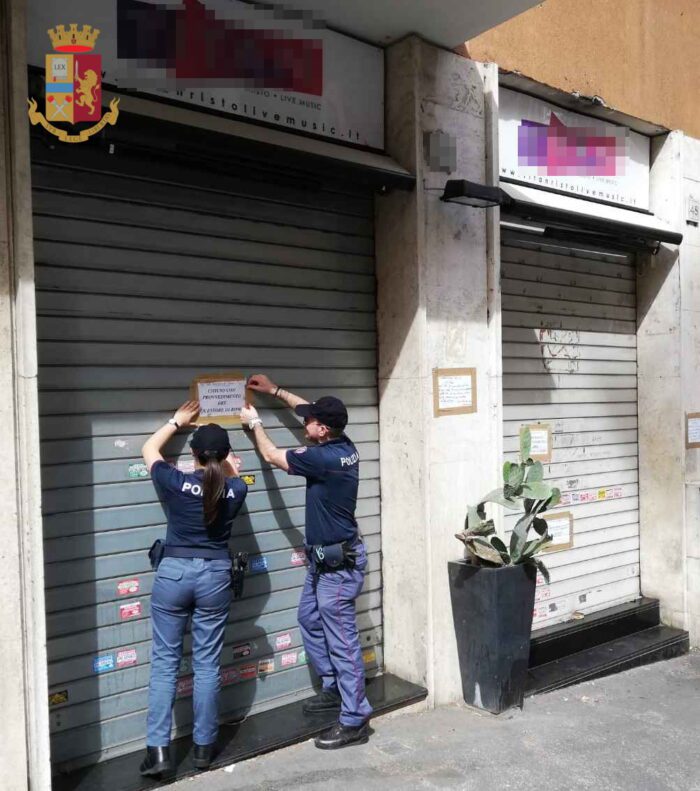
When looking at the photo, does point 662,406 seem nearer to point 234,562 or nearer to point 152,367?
point 234,562

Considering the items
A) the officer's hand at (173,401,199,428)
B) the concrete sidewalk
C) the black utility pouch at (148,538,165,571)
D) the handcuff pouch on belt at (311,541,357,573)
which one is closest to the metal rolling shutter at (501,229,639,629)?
the concrete sidewalk

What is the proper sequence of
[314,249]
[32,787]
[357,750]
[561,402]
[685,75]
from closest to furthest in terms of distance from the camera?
[32,787] → [357,750] → [314,249] → [561,402] → [685,75]

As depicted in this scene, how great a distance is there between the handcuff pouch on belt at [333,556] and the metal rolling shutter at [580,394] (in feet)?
6.53

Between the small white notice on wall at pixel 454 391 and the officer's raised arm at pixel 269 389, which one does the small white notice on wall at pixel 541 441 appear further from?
the officer's raised arm at pixel 269 389

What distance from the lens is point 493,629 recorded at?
502 centimetres

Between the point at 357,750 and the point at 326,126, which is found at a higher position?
the point at 326,126

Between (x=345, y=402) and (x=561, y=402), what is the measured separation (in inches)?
91.4

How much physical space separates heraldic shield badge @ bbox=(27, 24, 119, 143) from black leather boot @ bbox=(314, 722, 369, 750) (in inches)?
139

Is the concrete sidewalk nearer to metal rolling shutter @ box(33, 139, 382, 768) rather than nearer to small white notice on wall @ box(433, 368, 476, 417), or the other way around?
metal rolling shutter @ box(33, 139, 382, 768)

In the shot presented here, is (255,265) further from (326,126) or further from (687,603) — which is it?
(687,603)

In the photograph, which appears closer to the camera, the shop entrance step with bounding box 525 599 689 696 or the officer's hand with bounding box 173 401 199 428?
the officer's hand with bounding box 173 401 199 428

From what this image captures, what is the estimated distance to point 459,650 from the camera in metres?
5.31

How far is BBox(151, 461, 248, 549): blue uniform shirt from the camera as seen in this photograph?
13.4 ft

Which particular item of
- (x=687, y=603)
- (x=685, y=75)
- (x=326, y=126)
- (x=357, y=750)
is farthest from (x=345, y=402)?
(x=685, y=75)
